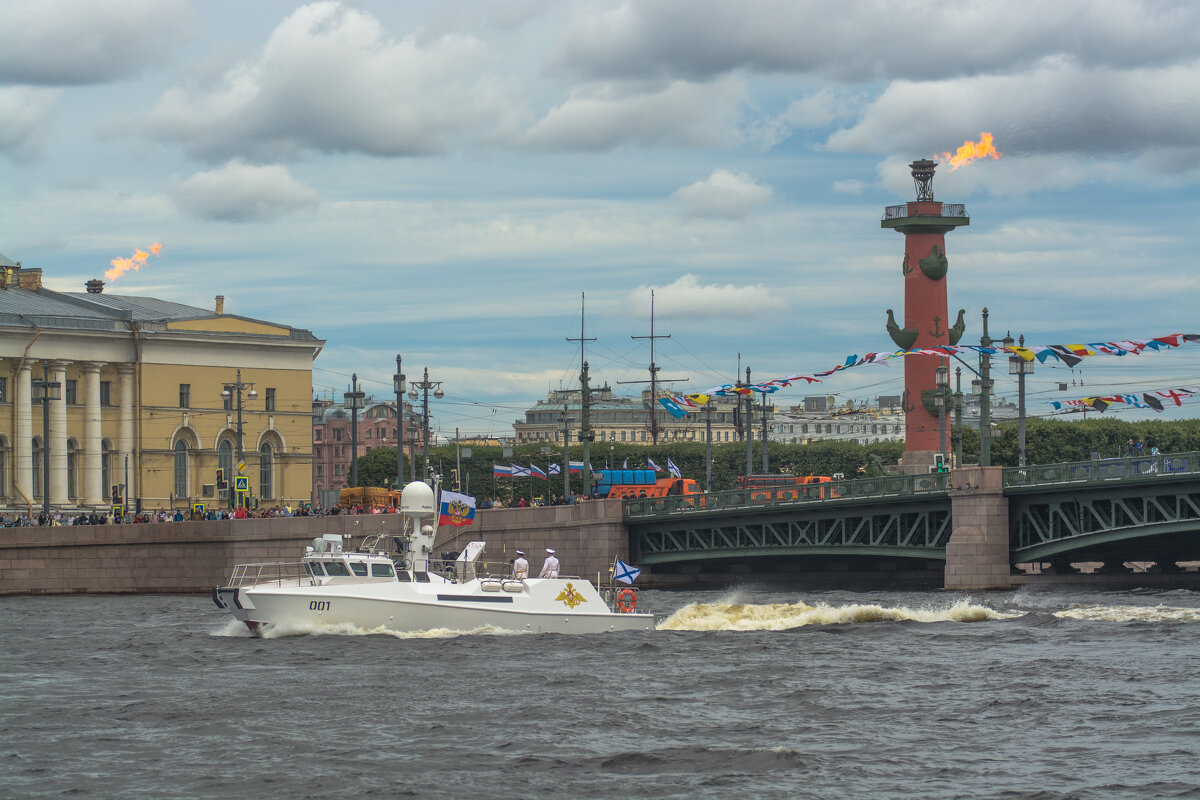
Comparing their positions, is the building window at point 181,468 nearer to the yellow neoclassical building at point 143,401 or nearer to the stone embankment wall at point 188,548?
the yellow neoclassical building at point 143,401

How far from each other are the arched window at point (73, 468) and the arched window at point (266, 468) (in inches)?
393

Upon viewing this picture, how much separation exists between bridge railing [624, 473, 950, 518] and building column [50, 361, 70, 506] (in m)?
28.8

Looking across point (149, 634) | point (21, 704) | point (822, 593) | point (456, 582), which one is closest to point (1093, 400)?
point (822, 593)

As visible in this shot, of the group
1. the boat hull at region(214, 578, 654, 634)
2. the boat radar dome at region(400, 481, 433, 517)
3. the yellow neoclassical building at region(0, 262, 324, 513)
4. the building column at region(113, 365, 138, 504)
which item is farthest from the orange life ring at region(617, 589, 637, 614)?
the building column at region(113, 365, 138, 504)

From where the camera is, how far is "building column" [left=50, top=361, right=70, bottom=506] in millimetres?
80875

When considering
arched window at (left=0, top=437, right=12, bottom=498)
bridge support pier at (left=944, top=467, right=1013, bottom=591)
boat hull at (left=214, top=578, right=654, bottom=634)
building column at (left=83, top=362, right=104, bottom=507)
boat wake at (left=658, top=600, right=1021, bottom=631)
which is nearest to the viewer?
boat hull at (left=214, top=578, right=654, bottom=634)

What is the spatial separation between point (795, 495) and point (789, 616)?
54.2 ft

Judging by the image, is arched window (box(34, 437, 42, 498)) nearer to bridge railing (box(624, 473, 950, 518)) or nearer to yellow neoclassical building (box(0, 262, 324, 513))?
yellow neoclassical building (box(0, 262, 324, 513))

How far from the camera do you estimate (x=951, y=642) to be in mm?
40406

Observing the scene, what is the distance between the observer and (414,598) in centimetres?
4066

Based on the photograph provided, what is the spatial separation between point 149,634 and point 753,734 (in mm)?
21088

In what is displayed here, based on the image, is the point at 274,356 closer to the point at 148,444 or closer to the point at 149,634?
the point at 148,444

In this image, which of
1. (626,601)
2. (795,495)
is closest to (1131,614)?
(626,601)

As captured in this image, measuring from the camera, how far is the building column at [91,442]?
271 feet
